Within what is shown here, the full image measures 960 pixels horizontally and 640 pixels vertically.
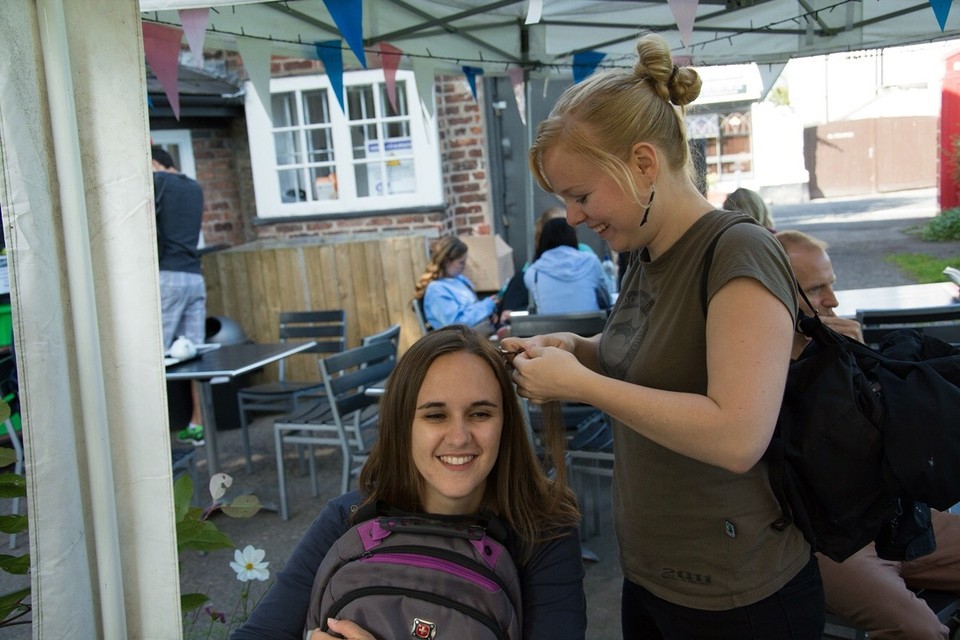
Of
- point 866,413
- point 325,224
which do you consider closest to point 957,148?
point 325,224

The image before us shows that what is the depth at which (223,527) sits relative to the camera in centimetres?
440

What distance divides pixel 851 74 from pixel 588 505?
99.5 ft

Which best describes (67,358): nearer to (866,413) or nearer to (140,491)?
(140,491)

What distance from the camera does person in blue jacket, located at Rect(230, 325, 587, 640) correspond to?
1518 mm

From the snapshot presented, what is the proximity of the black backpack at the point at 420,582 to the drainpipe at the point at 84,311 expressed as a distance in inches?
14.0

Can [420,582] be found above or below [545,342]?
below

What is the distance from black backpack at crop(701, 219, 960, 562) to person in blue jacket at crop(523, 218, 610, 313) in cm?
331

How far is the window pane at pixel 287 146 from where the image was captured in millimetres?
7562

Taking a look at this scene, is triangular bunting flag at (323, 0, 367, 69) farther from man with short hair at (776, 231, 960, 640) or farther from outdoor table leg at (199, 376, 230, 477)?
outdoor table leg at (199, 376, 230, 477)

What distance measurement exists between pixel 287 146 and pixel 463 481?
6.60m

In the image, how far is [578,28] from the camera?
447 centimetres

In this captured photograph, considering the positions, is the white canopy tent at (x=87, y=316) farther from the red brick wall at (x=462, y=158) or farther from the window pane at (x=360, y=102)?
the window pane at (x=360, y=102)

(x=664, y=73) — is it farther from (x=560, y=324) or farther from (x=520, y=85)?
(x=520, y=85)

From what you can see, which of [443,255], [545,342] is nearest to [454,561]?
[545,342]
